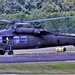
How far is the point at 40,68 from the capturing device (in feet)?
20.3

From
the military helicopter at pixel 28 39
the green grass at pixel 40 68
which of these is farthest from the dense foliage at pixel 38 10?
the green grass at pixel 40 68

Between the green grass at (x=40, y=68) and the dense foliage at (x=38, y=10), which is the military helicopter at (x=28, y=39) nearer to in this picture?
the green grass at (x=40, y=68)

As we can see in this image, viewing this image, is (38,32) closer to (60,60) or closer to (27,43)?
(27,43)

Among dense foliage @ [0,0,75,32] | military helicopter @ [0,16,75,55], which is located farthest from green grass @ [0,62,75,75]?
dense foliage @ [0,0,75,32]

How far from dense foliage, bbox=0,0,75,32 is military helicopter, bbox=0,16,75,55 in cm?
2359

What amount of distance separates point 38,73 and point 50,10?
4454cm

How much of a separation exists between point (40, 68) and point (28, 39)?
8493 mm

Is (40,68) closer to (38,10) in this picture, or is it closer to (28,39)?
(28,39)

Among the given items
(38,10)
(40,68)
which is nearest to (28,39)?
(40,68)

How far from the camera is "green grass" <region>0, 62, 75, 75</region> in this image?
19.7 ft

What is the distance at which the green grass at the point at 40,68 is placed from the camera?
19.7 feet

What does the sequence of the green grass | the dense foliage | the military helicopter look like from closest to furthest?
the green grass < the military helicopter < the dense foliage

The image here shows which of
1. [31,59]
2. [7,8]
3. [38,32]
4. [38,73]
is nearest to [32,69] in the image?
[38,73]

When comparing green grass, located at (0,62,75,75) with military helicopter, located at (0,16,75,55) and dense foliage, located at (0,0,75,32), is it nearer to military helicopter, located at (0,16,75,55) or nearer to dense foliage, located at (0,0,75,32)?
military helicopter, located at (0,16,75,55)
